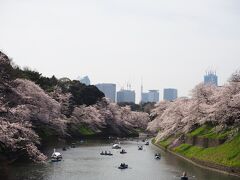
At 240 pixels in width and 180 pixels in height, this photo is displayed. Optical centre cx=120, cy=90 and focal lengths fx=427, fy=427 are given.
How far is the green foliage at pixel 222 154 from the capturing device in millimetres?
48250

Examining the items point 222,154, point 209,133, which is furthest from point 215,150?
point 209,133

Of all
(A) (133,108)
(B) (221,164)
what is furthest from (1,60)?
(A) (133,108)

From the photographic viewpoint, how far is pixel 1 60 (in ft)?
159

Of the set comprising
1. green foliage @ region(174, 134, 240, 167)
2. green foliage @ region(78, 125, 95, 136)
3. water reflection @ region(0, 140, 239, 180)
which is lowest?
water reflection @ region(0, 140, 239, 180)

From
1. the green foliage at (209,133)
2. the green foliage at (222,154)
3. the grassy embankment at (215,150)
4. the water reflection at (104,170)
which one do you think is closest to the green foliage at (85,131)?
the grassy embankment at (215,150)

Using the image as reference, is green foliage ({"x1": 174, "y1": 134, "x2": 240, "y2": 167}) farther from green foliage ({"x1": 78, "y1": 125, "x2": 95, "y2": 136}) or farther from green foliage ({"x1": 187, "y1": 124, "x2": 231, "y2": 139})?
green foliage ({"x1": 78, "y1": 125, "x2": 95, "y2": 136})

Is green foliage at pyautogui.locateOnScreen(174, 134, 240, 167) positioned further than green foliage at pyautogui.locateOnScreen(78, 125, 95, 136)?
No

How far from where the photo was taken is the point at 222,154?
5131 cm

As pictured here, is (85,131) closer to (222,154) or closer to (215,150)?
(215,150)

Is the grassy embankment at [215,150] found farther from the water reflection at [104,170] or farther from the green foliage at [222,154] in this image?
the water reflection at [104,170]

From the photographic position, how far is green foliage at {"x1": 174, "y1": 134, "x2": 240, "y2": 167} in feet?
158

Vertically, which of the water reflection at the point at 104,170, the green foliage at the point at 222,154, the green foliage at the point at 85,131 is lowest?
the water reflection at the point at 104,170

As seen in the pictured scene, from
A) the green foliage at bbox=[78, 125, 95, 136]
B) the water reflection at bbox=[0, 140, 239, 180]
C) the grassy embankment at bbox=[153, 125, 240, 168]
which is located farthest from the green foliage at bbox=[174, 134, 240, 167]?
the green foliage at bbox=[78, 125, 95, 136]

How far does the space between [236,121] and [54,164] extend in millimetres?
22891
